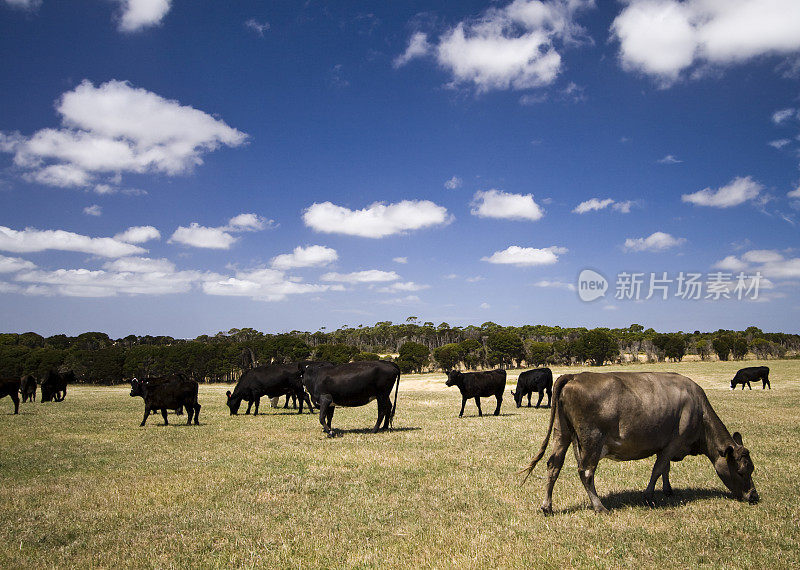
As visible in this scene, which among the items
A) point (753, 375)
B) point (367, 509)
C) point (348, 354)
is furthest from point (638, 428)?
point (348, 354)

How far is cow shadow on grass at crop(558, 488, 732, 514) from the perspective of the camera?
7954mm

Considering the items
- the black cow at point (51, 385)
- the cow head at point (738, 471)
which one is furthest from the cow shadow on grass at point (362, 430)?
the black cow at point (51, 385)

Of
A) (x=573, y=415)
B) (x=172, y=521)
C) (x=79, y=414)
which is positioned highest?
(x=573, y=415)

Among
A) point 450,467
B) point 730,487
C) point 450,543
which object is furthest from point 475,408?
point 450,543

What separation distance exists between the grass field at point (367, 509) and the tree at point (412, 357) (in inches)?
2982

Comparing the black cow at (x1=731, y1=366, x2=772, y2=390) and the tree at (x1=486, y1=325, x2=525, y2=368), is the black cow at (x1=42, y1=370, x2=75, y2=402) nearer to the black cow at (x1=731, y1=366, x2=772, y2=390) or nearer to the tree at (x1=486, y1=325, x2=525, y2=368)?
the black cow at (x1=731, y1=366, x2=772, y2=390)

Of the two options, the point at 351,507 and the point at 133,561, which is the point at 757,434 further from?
the point at 133,561

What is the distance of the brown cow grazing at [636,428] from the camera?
7672mm

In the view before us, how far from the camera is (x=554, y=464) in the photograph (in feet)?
25.6

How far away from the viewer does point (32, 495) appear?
9266mm

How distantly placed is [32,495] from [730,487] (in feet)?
42.8

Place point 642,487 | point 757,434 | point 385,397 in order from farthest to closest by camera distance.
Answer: point 385,397 < point 757,434 < point 642,487

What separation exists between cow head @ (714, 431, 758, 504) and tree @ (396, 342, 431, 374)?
271 ft

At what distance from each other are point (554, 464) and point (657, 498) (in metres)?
2.31
